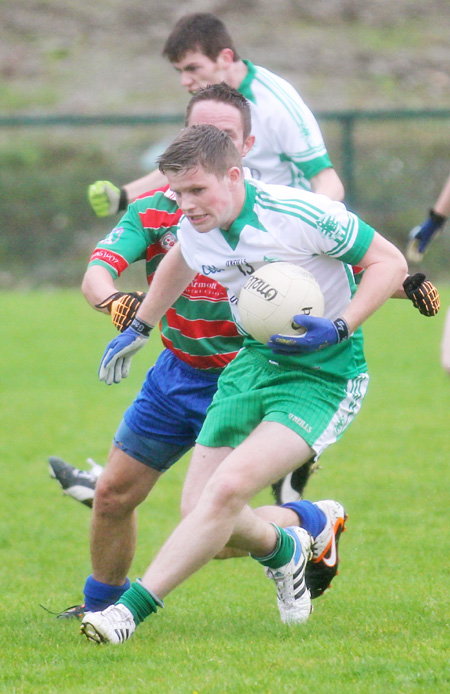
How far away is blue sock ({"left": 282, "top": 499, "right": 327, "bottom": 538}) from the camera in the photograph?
14.7 ft

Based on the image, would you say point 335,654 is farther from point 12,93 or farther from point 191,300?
point 12,93

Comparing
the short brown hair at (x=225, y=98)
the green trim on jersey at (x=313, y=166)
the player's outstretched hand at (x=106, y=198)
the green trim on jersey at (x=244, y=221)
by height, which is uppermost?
the short brown hair at (x=225, y=98)

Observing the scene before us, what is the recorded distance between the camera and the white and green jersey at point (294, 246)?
388cm

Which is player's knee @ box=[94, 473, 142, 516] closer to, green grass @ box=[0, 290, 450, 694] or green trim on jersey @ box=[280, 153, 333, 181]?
green grass @ box=[0, 290, 450, 694]

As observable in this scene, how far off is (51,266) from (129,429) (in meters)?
14.0

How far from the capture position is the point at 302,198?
3.93 meters

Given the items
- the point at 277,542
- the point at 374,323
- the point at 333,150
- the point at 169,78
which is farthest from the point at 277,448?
the point at 169,78

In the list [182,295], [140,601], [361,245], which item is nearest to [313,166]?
[182,295]

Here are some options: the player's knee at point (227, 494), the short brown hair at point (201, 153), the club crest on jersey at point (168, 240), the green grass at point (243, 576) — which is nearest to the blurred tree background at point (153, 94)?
the green grass at point (243, 576)

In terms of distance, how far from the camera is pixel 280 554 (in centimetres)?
412

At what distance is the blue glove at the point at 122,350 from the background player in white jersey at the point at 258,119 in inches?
54.8

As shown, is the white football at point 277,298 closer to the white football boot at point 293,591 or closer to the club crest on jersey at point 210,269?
the club crest on jersey at point 210,269

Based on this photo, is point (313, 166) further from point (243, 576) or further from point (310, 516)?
point (243, 576)

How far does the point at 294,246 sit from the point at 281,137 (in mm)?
1780
